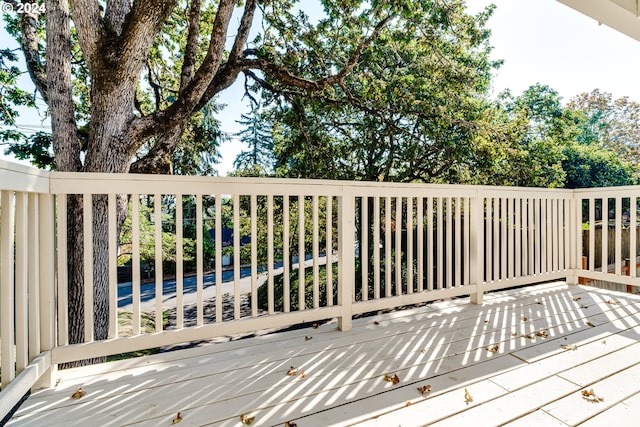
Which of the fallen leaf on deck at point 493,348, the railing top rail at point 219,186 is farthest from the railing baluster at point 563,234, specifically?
the fallen leaf on deck at point 493,348

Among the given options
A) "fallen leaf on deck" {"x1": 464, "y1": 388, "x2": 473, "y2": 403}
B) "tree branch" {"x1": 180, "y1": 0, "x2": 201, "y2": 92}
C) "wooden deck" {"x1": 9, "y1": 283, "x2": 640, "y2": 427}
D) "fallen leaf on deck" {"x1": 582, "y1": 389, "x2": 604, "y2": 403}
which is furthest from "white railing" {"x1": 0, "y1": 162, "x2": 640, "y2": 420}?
"tree branch" {"x1": 180, "y1": 0, "x2": 201, "y2": 92}

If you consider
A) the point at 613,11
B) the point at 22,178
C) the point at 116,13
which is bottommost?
the point at 22,178

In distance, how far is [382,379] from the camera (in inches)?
62.2

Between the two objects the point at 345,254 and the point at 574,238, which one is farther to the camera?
the point at 574,238

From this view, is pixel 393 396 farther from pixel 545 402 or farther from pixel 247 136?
pixel 247 136

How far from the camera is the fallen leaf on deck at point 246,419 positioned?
1257 millimetres

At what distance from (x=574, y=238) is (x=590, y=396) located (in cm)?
261

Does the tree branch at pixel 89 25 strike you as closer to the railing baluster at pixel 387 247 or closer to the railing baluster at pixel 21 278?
the railing baluster at pixel 21 278

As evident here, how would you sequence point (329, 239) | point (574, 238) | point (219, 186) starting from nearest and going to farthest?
point (219, 186)
point (329, 239)
point (574, 238)

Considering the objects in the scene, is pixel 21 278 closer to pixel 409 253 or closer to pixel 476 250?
pixel 409 253

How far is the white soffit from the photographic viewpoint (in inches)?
79.6

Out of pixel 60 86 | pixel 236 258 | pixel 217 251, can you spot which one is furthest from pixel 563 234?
Result: pixel 60 86

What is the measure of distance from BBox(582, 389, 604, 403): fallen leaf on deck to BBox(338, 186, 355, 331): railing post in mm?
1306

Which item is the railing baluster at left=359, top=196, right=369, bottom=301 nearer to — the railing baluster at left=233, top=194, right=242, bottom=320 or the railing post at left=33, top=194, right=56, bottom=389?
the railing baluster at left=233, top=194, right=242, bottom=320
